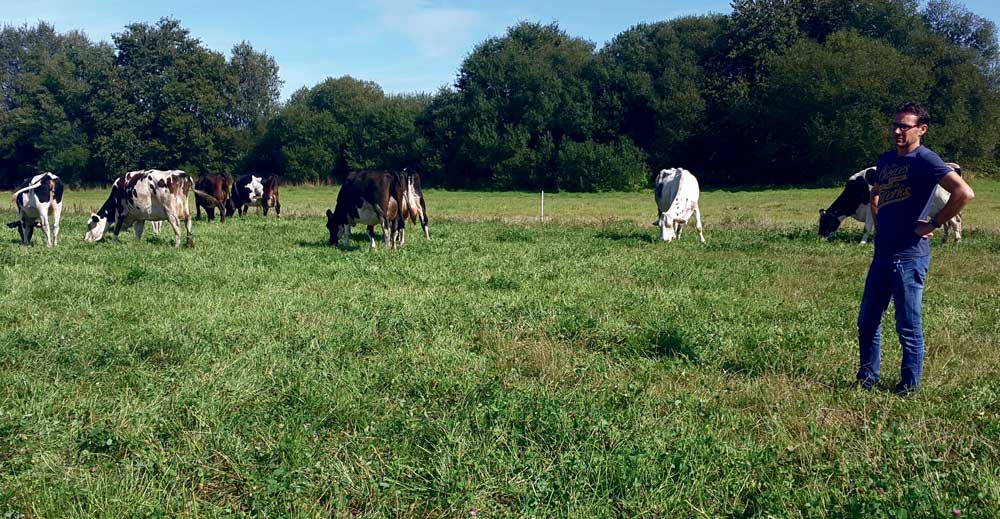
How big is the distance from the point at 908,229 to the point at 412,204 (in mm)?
13419

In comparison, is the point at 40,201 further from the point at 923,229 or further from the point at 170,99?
the point at 170,99

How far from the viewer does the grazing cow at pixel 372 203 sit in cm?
1585

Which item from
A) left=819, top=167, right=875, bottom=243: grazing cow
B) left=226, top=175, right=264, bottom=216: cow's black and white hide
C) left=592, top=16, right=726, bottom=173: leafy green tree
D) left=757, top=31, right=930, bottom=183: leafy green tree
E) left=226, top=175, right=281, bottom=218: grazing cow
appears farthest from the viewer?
left=592, top=16, right=726, bottom=173: leafy green tree

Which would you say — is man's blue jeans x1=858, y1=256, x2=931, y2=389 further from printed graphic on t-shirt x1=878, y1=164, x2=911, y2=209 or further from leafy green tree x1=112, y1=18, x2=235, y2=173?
leafy green tree x1=112, y1=18, x2=235, y2=173

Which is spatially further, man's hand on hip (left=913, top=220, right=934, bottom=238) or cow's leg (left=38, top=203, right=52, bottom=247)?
cow's leg (left=38, top=203, right=52, bottom=247)

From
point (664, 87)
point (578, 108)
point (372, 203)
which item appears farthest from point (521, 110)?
point (372, 203)

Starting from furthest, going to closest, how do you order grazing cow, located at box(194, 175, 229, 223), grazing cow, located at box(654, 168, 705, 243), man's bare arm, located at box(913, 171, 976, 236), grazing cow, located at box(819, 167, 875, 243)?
grazing cow, located at box(194, 175, 229, 223), grazing cow, located at box(819, 167, 875, 243), grazing cow, located at box(654, 168, 705, 243), man's bare arm, located at box(913, 171, 976, 236)

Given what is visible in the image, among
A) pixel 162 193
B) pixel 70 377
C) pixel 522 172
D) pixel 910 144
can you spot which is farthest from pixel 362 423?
pixel 522 172

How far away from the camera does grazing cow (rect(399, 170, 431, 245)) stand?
1655 cm

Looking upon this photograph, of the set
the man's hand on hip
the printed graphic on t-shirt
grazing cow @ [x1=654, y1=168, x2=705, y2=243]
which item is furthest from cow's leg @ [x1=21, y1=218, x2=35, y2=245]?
the man's hand on hip

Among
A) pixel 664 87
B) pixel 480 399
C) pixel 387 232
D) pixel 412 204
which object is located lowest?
pixel 480 399

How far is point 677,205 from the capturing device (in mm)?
17359

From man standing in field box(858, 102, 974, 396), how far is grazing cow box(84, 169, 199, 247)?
14289 mm

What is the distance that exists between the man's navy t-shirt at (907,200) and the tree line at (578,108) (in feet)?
151
